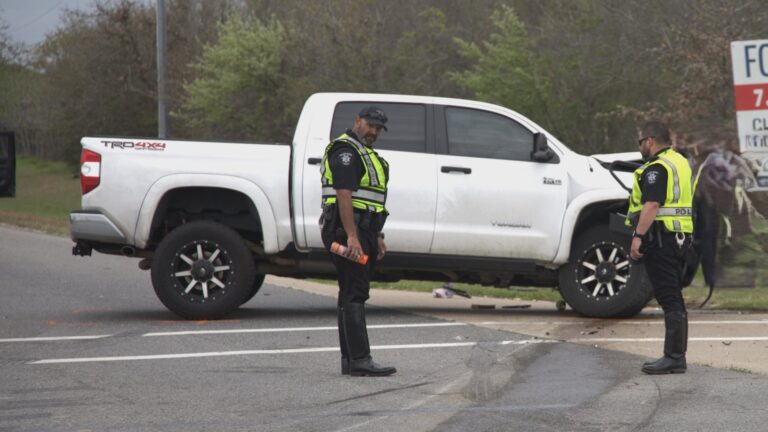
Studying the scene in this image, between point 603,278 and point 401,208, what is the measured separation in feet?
6.27

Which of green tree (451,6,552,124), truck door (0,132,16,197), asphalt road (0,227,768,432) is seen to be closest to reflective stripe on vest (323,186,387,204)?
asphalt road (0,227,768,432)

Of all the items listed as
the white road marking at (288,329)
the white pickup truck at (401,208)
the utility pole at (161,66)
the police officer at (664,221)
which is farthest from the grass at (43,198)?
the police officer at (664,221)

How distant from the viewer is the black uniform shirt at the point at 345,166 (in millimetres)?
8508

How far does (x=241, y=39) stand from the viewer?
45125 millimetres

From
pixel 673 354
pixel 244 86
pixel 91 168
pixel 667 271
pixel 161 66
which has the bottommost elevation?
pixel 673 354

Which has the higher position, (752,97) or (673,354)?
(752,97)

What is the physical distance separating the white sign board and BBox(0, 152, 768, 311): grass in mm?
1192

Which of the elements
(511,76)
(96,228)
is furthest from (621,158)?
(511,76)

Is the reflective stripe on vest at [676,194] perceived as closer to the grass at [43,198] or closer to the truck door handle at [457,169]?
the truck door handle at [457,169]

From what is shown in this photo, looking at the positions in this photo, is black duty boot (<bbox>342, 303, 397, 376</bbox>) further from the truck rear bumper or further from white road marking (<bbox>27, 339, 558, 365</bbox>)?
the truck rear bumper

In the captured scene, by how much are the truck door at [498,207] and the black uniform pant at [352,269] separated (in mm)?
3181

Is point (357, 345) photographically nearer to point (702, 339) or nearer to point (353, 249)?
point (353, 249)

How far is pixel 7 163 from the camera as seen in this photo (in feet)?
39.8

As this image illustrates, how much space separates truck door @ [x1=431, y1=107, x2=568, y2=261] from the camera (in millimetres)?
11844
